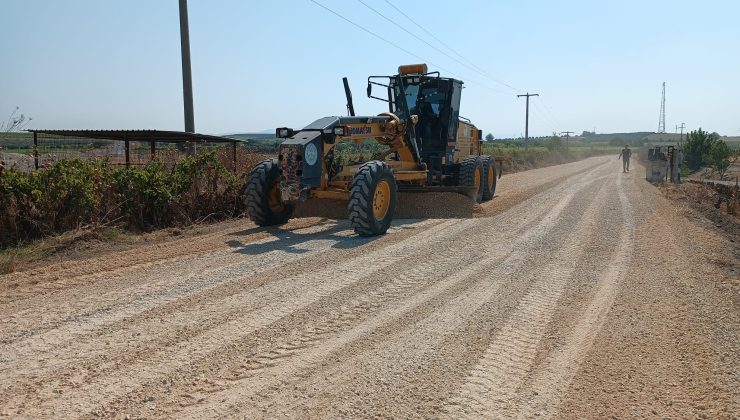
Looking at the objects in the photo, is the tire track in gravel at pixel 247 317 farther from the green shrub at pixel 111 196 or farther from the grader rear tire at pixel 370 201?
the green shrub at pixel 111 196

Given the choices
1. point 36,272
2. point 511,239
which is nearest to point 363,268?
point 511,239

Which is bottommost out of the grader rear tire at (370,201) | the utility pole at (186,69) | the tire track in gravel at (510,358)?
the tire track in gravel at (510,358)

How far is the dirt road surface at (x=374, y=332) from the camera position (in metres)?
3.74

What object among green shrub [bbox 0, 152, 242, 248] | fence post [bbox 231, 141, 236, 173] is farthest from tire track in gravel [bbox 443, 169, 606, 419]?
fence post [bbox 231, 141, 236, 173]

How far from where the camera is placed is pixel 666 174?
82.3 ft

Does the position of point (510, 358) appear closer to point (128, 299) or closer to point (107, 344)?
point (107, 344)

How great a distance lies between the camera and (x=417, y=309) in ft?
18.4

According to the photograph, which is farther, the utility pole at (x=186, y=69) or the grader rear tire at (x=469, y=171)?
the utility pole at (x=186, y=69)

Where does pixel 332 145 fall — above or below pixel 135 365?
above

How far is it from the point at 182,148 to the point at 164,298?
363 inches

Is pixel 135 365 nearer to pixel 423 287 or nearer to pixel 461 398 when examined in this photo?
pixel 461 398

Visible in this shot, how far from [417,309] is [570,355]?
61.1 inches

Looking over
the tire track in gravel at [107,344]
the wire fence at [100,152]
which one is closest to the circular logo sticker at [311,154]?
the wire fence at [100,152]

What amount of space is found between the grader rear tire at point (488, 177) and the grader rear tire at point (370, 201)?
6241 mm
